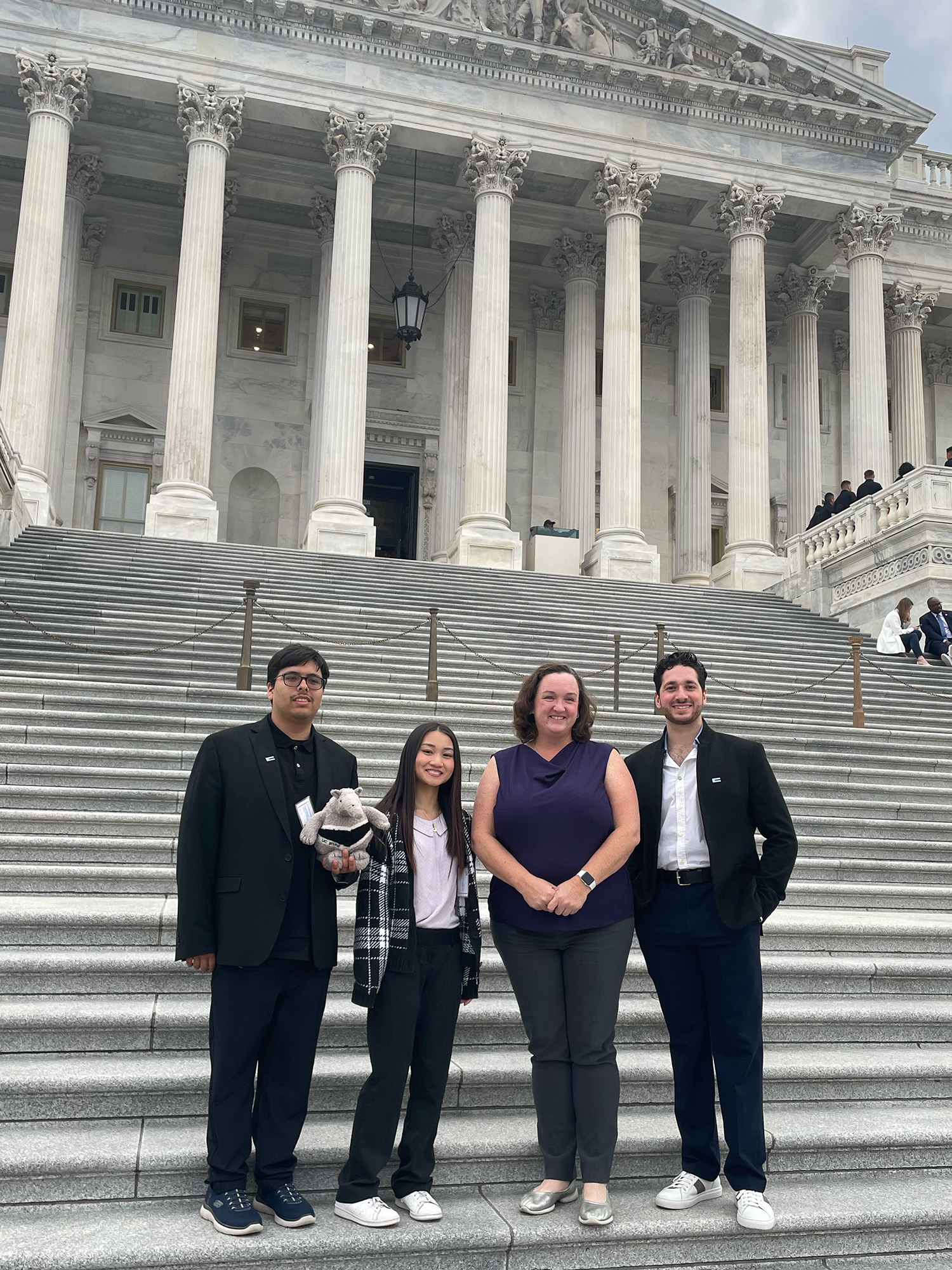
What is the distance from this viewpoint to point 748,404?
2478cm

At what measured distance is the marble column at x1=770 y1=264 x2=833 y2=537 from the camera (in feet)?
93.9

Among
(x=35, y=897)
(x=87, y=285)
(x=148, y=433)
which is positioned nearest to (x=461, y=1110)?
(x=35, y=897)

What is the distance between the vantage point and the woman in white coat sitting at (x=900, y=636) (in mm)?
16453

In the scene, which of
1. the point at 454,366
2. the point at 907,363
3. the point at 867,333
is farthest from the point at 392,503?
the point at 907,363

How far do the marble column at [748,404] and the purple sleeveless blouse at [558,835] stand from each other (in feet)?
65.7

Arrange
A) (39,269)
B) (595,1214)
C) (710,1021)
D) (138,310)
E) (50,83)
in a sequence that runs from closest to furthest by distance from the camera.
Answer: (595,1214) < (710,1021) < (39,269) < (50,83) < (138,310)

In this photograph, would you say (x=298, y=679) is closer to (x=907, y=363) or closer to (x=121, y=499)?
(x=121, y=499)

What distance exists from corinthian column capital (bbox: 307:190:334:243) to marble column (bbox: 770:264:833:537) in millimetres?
11749

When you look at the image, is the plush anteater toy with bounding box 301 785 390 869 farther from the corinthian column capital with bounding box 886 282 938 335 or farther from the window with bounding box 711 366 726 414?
the window with bounding box 711 366 726 414

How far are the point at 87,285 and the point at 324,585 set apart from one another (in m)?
15.2

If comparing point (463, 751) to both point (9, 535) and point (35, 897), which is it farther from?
point (9, 535)

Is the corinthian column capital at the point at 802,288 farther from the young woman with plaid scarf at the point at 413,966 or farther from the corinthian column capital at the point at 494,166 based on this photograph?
the young woman with plaid scarf at the point at 413,966

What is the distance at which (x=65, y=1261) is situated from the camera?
153 inches

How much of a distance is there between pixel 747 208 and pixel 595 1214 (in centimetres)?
2496
